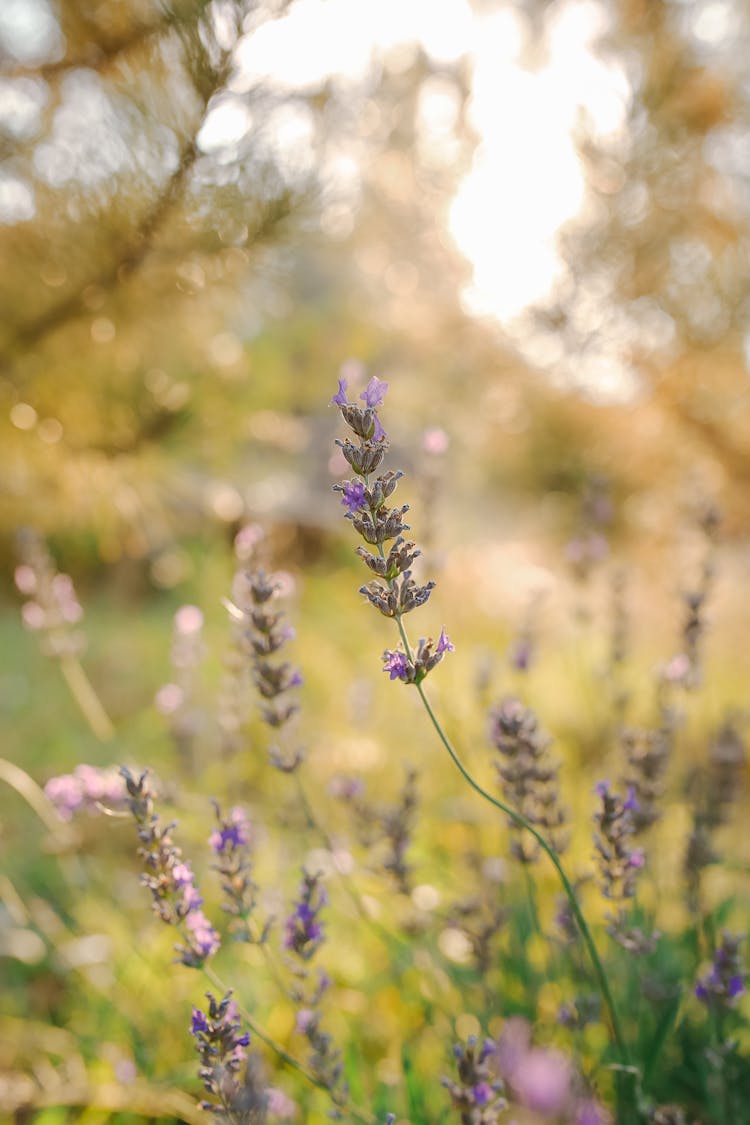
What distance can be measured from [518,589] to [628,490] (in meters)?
1.93

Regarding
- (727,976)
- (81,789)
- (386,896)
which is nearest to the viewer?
(727,976)

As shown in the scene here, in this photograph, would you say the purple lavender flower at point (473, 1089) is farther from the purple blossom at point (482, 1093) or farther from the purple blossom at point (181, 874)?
the purple blossom at point (181, 874)

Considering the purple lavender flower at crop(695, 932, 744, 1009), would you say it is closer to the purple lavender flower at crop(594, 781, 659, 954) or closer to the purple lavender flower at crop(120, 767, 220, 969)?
the purple lavender flower at crop(594, 781, 659, 954)

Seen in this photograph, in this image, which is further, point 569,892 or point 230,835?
point 230,835

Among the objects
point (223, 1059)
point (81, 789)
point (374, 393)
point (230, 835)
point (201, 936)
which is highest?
point (374, 393)

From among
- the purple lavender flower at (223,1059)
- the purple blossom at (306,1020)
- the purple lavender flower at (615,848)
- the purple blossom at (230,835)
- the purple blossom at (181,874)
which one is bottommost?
the purple lavender flower at (223,1059)

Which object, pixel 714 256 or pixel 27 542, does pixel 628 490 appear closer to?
pixel 714 256

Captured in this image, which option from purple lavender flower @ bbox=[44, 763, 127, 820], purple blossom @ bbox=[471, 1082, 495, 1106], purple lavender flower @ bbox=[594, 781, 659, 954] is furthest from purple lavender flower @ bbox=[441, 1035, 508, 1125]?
purple lavender flower @ bbox=[44, 763, 127, 820]

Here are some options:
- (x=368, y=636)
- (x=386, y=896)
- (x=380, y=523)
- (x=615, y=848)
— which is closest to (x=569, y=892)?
(x=615, y=848)

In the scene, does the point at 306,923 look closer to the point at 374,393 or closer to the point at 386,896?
the point at 374,393

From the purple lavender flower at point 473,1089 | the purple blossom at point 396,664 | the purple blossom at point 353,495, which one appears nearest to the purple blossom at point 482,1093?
the purple lavender flower at point 473,1089

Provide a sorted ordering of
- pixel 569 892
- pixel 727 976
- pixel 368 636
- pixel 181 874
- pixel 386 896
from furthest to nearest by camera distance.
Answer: pixel 368 636 → pixel 386 896 → pixel 727 976 → pixel 181 874 → pixel 569 892

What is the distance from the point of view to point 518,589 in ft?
21.2

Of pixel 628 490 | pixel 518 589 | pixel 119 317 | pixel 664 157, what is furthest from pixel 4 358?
pixel 518 589
